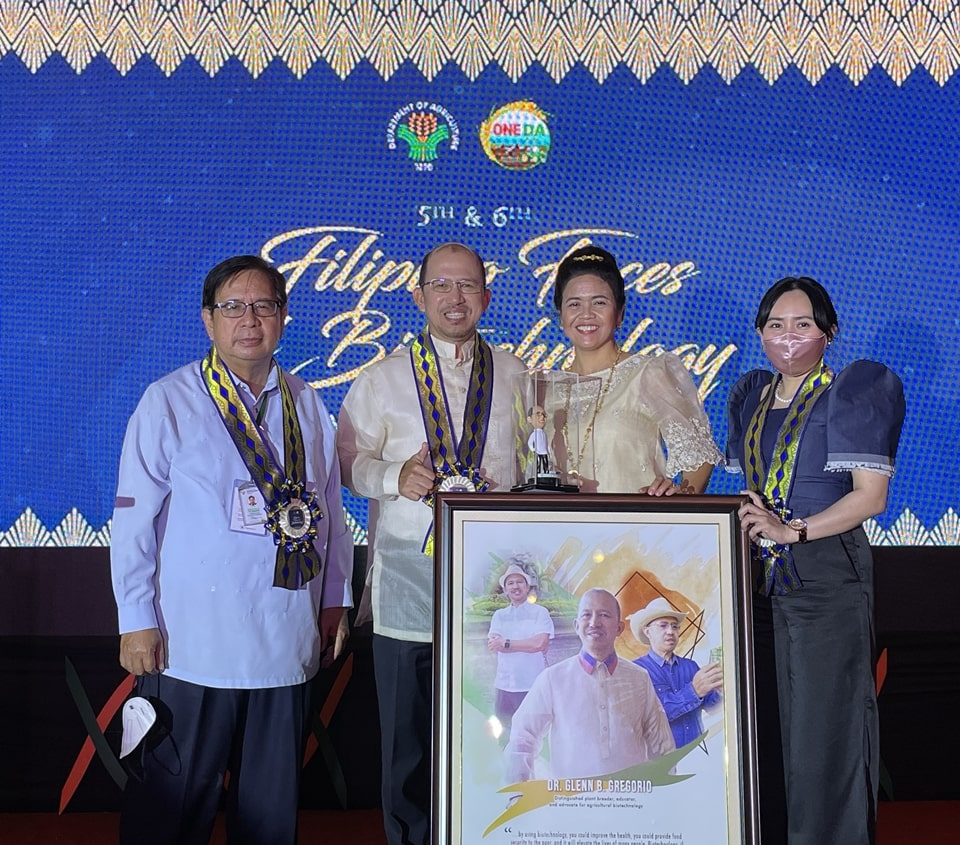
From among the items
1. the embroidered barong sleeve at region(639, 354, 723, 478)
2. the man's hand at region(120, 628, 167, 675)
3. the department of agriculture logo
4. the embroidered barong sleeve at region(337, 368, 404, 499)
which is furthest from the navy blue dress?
the department of agriculture logo

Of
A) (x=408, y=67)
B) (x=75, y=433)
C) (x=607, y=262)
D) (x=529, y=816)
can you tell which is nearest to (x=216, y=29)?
(x=408, y=67)

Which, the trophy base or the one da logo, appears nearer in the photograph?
the trophy base

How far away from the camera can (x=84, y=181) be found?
12.5ft

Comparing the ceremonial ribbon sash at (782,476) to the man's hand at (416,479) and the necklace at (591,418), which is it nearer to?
the necklace at (591,418)

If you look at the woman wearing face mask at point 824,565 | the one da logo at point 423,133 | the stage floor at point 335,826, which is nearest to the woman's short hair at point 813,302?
the woman wearing face mask at point 824,565

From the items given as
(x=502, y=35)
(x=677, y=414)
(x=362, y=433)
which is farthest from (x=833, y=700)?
(x=502, y=35)

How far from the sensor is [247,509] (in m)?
2.48

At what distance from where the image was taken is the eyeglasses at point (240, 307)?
101 inches

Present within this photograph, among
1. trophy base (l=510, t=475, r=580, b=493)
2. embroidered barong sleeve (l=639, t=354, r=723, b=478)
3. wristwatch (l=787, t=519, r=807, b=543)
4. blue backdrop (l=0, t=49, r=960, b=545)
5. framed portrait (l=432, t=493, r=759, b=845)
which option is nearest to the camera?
framed portrait (l=432, t=493, r=759, b=845)

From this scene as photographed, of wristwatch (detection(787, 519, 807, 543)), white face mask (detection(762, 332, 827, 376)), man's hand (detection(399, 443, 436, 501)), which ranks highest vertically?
white face mask (detection(762, 332, 827, 376))

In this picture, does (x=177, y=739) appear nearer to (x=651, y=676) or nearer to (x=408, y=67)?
(x=651, y=676)

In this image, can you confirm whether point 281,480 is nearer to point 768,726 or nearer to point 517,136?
point 768,726

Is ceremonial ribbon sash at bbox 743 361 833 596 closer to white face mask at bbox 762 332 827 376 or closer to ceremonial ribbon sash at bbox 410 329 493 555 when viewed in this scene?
white face mask at bbox 762 332 827 376

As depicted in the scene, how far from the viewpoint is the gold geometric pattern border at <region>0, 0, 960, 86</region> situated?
3814 mm
